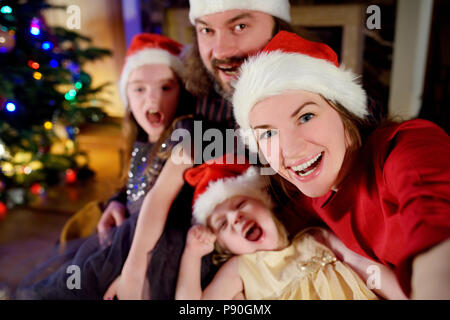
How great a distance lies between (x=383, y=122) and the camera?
80 cm

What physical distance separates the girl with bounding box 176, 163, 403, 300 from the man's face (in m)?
0.32

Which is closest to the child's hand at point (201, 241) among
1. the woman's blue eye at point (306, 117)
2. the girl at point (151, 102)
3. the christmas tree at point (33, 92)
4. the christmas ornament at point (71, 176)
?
the girl at point (151, 102)

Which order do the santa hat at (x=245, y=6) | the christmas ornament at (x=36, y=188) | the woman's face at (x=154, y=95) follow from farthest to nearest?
the christmas ornament at (x=36, y=188) < the woman's face at (x=154, y=95) < the santa hat at (x=245, y=6)

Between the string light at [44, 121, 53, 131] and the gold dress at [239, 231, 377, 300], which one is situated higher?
the string light at [44, 121, 53, 131]

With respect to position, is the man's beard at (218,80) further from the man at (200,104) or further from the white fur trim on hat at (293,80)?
the white fur trim on hat at (293,80)

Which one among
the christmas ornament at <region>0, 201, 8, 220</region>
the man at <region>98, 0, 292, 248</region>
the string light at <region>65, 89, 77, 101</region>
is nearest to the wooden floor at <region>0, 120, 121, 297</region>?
the christmas ornament at <region>0, 201, 8, 220</region>

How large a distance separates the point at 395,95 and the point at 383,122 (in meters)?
1.37

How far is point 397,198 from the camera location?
0.65 meters

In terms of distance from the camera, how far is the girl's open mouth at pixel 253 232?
0.98m

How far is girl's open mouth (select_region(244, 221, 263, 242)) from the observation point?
983 millimetres

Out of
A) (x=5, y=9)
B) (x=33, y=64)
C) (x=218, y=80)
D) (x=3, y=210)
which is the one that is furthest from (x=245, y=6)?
(x=3, y=210)

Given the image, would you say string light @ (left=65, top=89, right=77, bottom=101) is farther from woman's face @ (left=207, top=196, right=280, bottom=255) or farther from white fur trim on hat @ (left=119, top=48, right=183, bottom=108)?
woman's face @ (left=207, top=196, right=280, bottom=255)

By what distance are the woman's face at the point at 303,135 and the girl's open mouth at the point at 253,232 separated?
29 cm

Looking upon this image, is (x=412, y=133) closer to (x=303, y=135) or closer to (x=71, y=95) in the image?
(x=303, y=135)
